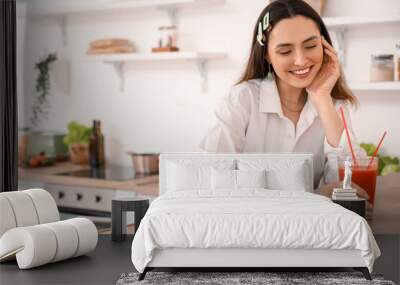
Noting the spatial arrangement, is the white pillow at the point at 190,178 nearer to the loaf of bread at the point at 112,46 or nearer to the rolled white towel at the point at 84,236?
the rolled white towel at the point at 84,236

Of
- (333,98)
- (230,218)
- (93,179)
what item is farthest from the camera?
(93,179)

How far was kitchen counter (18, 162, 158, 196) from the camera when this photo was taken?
5.07 m

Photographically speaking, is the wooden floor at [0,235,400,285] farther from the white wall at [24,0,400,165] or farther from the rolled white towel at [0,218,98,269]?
the white wall at [24,0,400,165]

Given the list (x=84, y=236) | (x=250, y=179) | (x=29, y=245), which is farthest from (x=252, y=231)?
(x=29, y=245)

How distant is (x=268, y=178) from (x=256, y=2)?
2.32m

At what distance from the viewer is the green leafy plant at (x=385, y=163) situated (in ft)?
15.4

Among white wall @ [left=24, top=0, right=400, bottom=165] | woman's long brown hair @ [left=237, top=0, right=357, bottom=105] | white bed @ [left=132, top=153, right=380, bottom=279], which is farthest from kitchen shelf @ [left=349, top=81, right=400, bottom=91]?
white bed @ [left=132, top=153, right=380, bottom=279]

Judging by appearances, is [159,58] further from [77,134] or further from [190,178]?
[190,178]

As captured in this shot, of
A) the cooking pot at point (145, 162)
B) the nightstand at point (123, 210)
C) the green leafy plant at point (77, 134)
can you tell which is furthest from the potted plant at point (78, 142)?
the nightstand at point (123, 210)

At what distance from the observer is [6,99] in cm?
418

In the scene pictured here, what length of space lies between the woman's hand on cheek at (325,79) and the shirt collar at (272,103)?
2.6 inches

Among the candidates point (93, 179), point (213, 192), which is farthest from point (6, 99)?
point (213, 192)

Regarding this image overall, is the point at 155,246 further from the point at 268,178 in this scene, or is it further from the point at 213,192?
the point at 268,178

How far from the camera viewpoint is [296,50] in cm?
364
